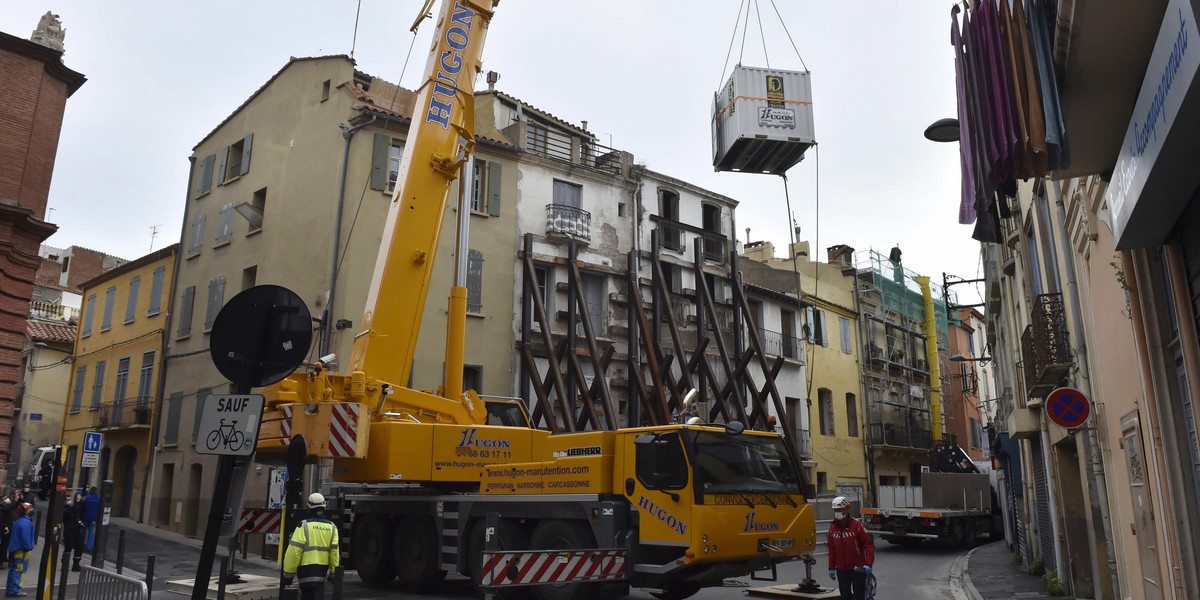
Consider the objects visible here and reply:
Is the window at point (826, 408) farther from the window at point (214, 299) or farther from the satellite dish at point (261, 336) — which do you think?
the satellite dish at point (261, 336)

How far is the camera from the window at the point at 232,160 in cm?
2592

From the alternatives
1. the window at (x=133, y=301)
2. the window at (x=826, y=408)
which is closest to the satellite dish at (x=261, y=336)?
the window at (x=133, y=301)

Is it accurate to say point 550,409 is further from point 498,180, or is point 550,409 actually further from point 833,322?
point 833,322

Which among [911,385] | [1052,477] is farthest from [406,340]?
[911,385]

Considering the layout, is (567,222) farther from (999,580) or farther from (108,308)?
(108,308)

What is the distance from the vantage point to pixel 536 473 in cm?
1136

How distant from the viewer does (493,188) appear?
24.3m

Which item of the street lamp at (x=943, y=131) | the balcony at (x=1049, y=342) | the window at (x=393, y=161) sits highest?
→ the window at (x=393, y=161)

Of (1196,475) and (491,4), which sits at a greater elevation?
(491,4)

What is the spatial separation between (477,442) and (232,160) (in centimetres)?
1830

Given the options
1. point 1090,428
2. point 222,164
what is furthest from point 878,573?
point 222,164

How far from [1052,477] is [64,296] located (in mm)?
46774

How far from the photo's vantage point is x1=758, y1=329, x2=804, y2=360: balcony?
104 feet

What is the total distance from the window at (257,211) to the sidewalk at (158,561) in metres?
8.47
